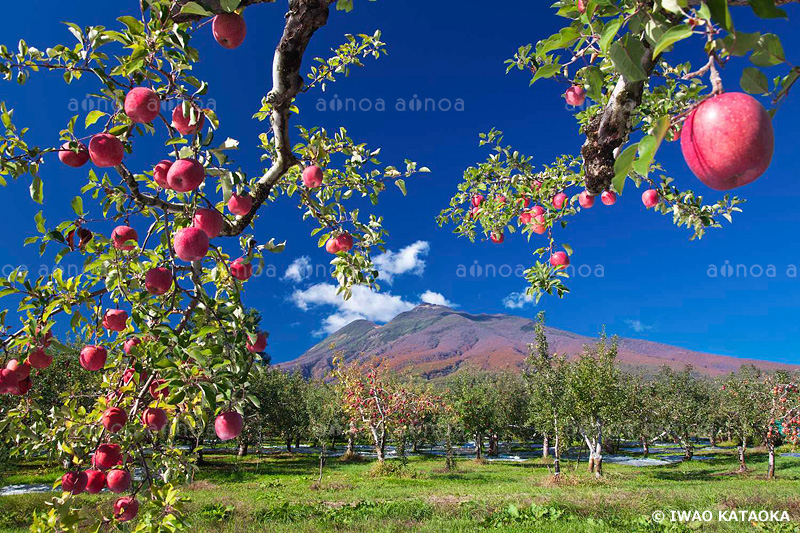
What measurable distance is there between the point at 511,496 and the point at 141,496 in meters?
14.8

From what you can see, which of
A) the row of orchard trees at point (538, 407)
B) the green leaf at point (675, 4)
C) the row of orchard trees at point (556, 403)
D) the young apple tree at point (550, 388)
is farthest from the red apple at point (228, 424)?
the young apple tree at point (550, 388)

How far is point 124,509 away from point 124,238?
1594mm

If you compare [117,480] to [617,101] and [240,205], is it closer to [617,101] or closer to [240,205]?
[240,205]

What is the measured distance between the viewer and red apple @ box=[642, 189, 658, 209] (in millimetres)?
3988

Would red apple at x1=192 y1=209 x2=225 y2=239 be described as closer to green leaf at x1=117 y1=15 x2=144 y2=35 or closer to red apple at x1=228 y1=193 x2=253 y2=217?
red apple at x1=228 y1=193 x2=253 y2=217

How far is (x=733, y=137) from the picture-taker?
3.39 feet

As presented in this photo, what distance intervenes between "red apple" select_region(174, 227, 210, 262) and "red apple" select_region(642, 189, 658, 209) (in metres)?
3.96

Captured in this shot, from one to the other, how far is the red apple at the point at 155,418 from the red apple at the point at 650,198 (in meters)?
4.37

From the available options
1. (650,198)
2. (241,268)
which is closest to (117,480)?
(241,268)

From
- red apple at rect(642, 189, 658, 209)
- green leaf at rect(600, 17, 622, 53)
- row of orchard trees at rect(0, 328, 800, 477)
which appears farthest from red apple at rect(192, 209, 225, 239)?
row of orchard trees at rect(0, 328, 800, 477)

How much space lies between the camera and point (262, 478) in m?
21.4

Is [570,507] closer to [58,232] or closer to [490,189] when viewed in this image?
[490,189]

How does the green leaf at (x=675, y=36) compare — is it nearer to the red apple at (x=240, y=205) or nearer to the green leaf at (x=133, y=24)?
the green leaf at (x=133, y=24)

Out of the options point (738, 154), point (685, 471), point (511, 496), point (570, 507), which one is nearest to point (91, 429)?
point (738, 154)
